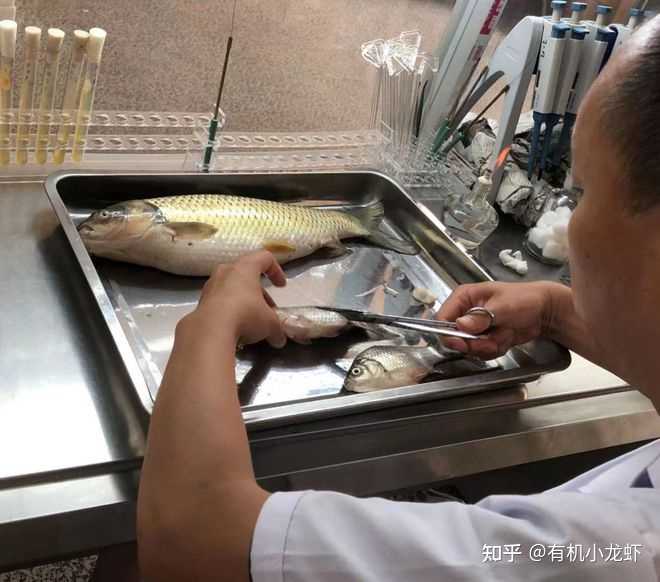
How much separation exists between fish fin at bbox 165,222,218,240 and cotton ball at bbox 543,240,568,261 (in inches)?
24.2

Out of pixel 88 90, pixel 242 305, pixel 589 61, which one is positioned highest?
pixel 589 61

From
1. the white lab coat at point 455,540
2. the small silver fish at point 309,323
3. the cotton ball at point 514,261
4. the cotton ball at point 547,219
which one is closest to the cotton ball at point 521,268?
the cotton ball at point 514,261

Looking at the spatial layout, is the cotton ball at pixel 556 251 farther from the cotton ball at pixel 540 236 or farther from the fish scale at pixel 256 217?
the fish scale at pixel 256 217

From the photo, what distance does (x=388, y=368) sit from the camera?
89 cm

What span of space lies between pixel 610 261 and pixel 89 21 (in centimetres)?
118

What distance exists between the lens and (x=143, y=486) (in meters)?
0.66

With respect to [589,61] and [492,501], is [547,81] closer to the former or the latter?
[589,61]

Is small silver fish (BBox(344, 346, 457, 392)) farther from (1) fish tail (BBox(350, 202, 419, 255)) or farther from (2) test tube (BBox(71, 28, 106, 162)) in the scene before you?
(2) test tube (BBox(71, 28, 106, 162))

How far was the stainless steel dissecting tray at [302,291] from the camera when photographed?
2.73ft

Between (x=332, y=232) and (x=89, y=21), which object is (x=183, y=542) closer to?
(x=332, y=232)

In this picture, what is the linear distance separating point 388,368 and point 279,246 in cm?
30

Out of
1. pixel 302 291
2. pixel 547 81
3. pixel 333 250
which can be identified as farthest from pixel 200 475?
pixel 547 81

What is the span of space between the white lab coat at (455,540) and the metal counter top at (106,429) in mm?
172

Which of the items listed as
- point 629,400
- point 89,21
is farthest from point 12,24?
point 629,400
